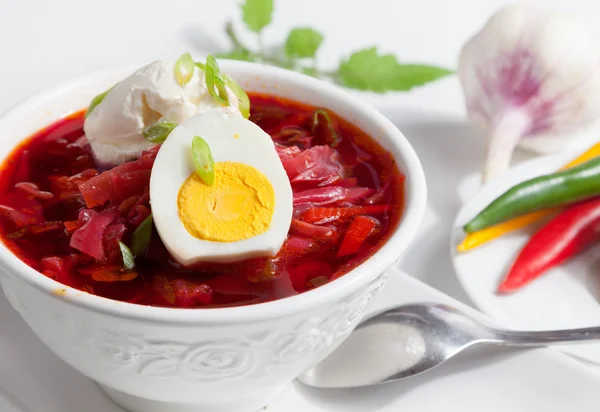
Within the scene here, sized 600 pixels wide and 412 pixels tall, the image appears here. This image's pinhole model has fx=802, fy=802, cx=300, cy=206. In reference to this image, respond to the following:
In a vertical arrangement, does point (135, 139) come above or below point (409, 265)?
above

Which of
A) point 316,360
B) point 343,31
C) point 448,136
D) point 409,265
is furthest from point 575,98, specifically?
point 316,360

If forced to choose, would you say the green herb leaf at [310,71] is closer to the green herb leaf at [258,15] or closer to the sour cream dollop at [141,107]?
the green herb leaf at [258,15]

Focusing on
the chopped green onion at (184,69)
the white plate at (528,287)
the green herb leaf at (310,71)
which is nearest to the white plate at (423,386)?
the white plate at (528,287)

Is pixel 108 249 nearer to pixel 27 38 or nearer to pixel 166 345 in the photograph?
pixel 166 345

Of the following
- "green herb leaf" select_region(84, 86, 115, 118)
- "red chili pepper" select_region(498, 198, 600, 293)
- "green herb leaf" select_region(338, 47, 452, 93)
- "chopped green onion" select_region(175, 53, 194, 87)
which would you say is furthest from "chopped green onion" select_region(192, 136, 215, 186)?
"green herb leaf" select_region(338, 47, 452, 93)

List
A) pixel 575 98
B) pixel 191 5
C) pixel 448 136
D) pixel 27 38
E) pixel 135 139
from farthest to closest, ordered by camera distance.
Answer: pixel 191 5, pixel 27 38, pixel 448 136, pixel 575 98, pixel 135 139

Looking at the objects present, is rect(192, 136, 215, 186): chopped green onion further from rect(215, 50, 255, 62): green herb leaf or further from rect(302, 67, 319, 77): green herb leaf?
rect(302, 67, 319, 77): green herb leaf

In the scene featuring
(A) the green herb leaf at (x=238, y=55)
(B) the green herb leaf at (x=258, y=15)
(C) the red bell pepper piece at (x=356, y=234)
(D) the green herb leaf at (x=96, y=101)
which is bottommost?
(A) the green herb leaf at (x=238, y=55)
